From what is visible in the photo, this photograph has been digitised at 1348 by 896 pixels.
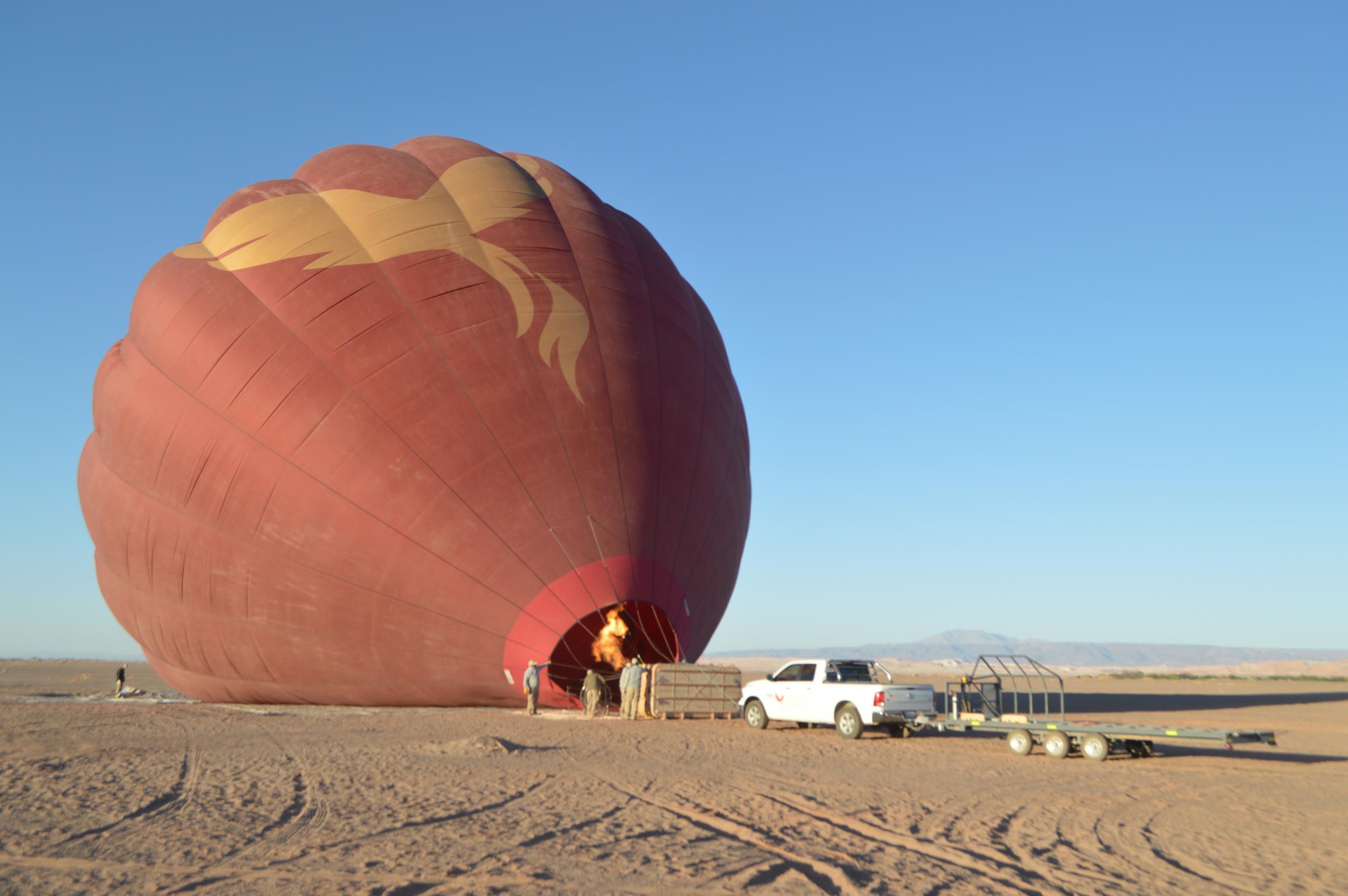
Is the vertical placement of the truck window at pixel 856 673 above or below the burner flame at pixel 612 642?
below

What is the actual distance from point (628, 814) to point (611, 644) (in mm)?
7910

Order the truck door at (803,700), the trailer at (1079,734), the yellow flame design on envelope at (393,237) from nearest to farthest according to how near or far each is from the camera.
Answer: the trailer at (1079,734), the truck door at (803,700), the yellow flame design on envelope at (393,237)

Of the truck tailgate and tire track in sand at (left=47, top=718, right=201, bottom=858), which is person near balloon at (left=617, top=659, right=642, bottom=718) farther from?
tire track in sand at (left=47, top=718, right=201, bottom=858)

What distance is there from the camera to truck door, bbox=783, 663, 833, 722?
602 inches

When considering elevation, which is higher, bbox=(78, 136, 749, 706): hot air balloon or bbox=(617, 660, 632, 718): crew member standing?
bbox=(78, 136, 749, 706): hot air balloon

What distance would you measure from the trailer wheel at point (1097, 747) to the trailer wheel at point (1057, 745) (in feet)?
0.79

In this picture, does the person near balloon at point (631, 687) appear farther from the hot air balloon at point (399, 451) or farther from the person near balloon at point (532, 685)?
the person near balloon at point (532, 685)

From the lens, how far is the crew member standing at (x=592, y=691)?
50.5ft

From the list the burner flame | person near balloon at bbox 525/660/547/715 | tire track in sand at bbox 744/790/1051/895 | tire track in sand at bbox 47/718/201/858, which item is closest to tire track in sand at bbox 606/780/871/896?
tire track in sand at bbox 744/790/1051/895

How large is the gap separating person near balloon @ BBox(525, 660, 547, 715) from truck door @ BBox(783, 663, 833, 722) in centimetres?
405

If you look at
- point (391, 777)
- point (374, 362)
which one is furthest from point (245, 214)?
point (391, 777)

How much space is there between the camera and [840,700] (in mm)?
14883

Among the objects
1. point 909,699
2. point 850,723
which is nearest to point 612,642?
point 850,723

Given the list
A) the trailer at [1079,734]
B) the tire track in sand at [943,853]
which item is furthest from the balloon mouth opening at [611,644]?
the tire track in sand at [943,853]
